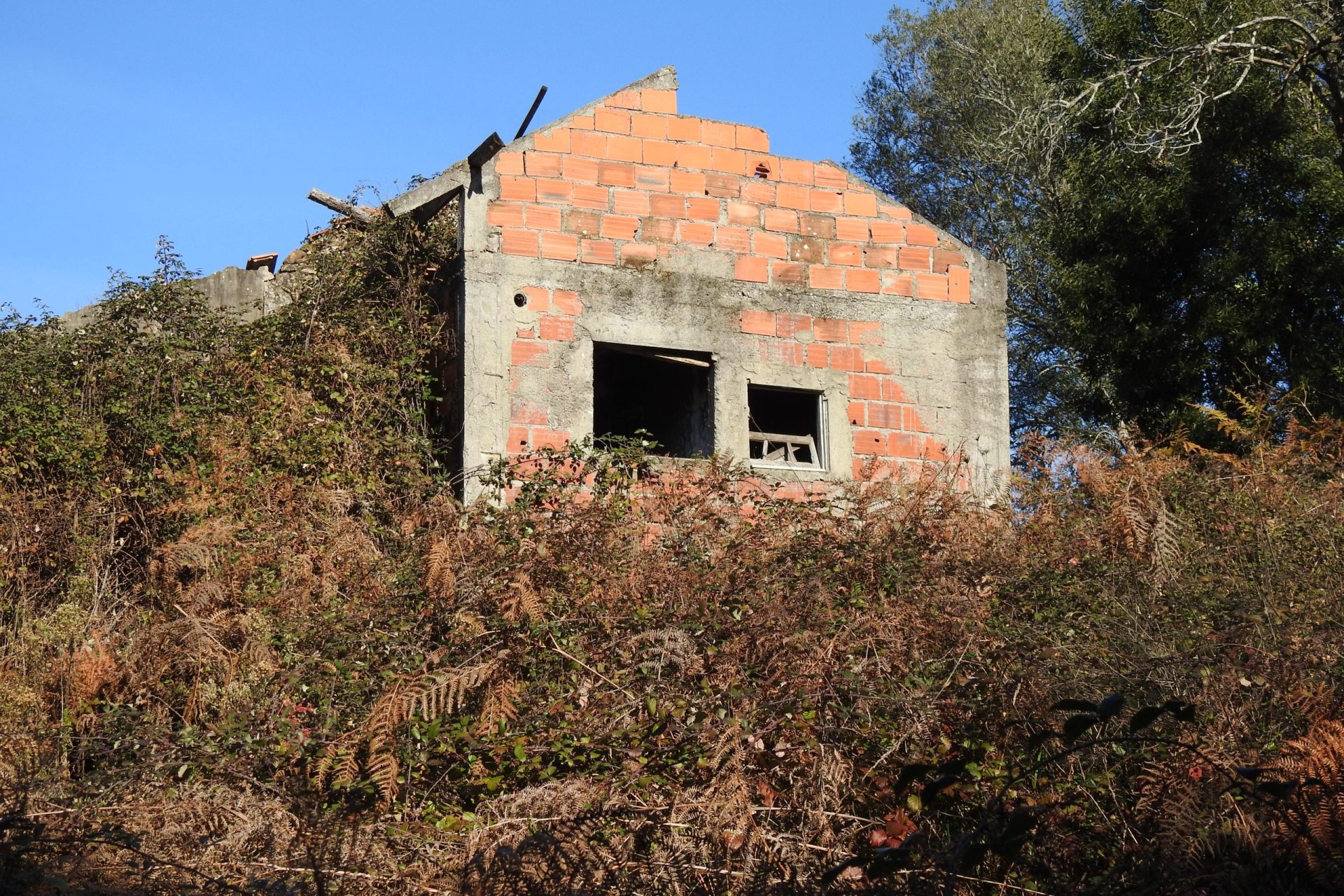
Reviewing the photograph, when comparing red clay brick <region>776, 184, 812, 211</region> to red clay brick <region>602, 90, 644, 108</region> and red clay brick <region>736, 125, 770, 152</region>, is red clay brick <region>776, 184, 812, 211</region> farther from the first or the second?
→ red clay brick <region>602, 90, 644, 108</region>

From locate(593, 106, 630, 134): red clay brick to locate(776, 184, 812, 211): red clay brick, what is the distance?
130 centimetres

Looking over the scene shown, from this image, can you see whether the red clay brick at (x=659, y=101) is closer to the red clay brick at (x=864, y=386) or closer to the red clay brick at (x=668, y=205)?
the red clay brick at (x=668, y=205)

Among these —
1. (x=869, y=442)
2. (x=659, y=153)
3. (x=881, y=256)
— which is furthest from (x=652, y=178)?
(x=869, y=442)

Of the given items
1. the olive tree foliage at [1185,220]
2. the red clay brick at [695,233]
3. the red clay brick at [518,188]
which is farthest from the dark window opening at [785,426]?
the olive tree foliage at [1185,220]

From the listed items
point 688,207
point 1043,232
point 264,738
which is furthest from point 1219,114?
point 264,738

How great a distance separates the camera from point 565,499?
853 cm

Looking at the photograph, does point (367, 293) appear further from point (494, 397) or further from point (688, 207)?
point (688, 207)

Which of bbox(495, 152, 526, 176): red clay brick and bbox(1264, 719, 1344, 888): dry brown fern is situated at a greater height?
bbox(495, 152, 526, 176): red clay brick

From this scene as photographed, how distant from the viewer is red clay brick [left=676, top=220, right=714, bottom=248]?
10.2 m

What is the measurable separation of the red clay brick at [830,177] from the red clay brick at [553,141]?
2041 millimetres

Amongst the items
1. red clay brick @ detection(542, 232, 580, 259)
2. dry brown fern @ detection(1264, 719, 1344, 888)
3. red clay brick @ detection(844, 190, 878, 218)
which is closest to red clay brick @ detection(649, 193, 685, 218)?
red clay brick @ detection(542, 232, 580, 259)

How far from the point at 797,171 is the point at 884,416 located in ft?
6.86

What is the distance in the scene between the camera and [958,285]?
35.5 feet

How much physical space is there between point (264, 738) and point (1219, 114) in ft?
43.1
